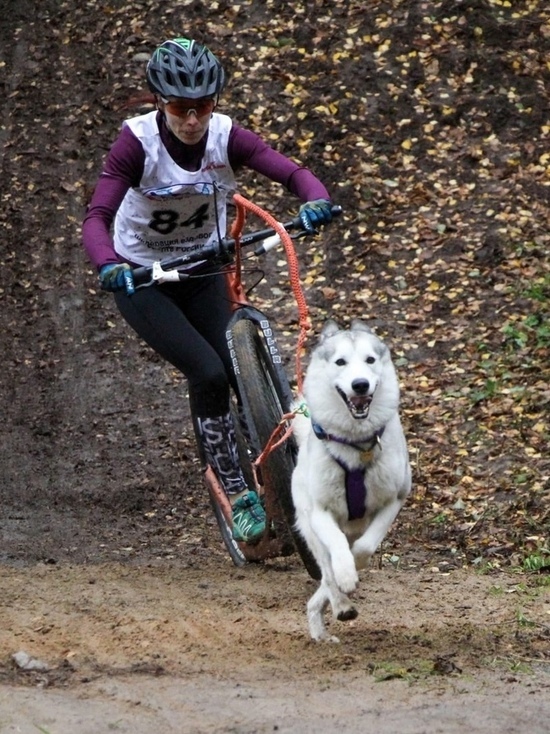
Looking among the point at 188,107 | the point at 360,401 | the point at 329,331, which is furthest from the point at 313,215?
the point at 360,401

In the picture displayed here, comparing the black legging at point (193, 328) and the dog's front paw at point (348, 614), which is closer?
the dog's front paw at point (348, 614)

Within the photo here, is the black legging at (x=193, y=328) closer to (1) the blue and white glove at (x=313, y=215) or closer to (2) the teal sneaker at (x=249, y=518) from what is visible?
(2) the teal sneaker at (x=249, y=518)

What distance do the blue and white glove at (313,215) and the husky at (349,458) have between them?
57cm

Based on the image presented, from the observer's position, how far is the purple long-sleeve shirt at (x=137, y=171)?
5.53 metres

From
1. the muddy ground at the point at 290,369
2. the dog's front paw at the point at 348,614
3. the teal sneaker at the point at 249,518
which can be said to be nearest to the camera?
the muddy ground at the point at 290,369

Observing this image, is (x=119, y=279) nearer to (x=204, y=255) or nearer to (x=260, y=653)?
(x=204, y=255)

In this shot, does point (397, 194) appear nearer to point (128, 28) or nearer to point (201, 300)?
point (128, 28)

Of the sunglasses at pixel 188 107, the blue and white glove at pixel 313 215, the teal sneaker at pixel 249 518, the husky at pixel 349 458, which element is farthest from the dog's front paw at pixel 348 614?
the sunglasses at pixel 188 107

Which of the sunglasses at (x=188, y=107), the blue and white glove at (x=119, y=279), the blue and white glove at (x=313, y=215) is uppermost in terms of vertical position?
the sunglasses at (x=188, y=107)

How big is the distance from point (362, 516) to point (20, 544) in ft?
10.7

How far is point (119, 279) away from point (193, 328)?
2.54 feet

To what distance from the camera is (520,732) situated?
149 inches

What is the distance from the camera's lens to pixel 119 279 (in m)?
5.28

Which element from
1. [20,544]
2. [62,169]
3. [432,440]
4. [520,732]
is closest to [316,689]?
[520,732]
